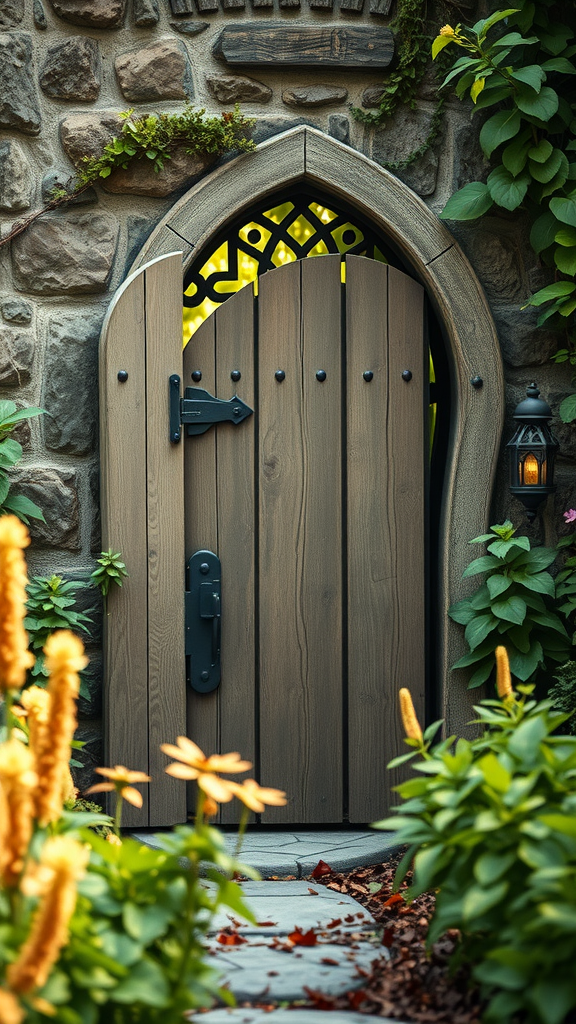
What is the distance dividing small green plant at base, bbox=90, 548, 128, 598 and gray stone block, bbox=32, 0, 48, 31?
1.66m

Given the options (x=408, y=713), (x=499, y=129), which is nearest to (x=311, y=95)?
(x=499, y=129)

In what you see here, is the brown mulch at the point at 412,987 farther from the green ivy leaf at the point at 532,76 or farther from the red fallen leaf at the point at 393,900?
the green ivy leaf at the point at 532,76

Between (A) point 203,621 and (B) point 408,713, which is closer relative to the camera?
(B) point 408,713

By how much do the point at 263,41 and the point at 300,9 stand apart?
0.17 m

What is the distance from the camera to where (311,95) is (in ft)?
10.6

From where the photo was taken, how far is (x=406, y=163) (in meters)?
3.28

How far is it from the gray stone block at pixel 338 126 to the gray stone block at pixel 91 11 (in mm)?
735

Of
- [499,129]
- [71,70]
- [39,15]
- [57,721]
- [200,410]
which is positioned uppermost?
[39,15]

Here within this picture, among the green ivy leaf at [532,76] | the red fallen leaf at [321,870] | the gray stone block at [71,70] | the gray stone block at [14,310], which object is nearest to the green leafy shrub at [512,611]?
the red fallen leaf at [321,870]

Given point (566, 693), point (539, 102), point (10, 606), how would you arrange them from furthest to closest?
point (539, 102) < point (566, 693) < point (10, 606)

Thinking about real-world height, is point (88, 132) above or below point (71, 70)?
below

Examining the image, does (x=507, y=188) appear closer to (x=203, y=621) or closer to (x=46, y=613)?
(x=203, y=621)

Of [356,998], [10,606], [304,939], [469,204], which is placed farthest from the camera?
[469,204]

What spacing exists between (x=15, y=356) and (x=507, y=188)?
5.35ft
